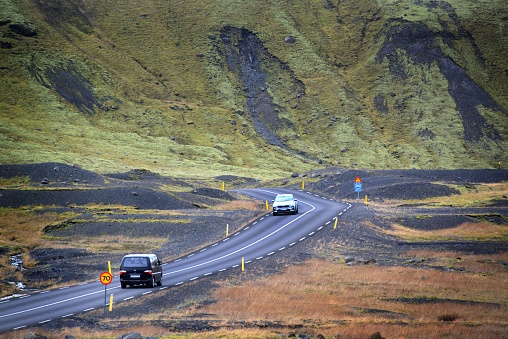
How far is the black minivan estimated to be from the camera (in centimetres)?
3584

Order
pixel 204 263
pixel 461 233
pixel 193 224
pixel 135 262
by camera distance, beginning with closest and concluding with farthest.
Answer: pixel 135 262
pixel 204 263
pixel 461 233
pixel 193 224

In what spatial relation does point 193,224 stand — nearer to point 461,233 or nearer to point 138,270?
point 461,233

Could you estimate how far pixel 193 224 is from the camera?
5819 centimetres

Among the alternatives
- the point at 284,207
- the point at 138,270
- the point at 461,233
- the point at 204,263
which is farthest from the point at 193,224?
the point at 138,270

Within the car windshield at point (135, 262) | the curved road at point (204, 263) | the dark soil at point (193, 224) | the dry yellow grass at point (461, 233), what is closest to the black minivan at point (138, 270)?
the car windshield at point (135, 262)

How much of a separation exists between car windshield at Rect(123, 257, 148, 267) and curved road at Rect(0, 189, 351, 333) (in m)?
1.27

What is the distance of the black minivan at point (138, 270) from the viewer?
3584cm

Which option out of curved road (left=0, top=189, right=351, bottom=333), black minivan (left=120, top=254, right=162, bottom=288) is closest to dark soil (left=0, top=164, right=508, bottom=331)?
curved road (left=0, top=189, right=351, bottom=333)

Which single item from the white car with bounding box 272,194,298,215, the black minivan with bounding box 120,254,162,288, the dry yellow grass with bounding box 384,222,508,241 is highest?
the white car with bounding box 272,194,298,215

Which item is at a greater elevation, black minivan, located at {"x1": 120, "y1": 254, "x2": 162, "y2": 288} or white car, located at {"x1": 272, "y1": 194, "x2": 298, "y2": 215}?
white car, located at {"x1": 272, "y1": 194, "x2": 298, "y2": 215}

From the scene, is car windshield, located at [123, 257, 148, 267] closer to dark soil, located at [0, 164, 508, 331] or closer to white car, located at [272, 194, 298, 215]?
dark soil, located at [0, 164, 508, 331]

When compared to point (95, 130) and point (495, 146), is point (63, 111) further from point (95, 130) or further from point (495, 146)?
point (495, 146)

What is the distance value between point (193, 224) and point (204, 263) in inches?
550

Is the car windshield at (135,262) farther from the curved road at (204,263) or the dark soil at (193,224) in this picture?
the dark soil at (193,224)
